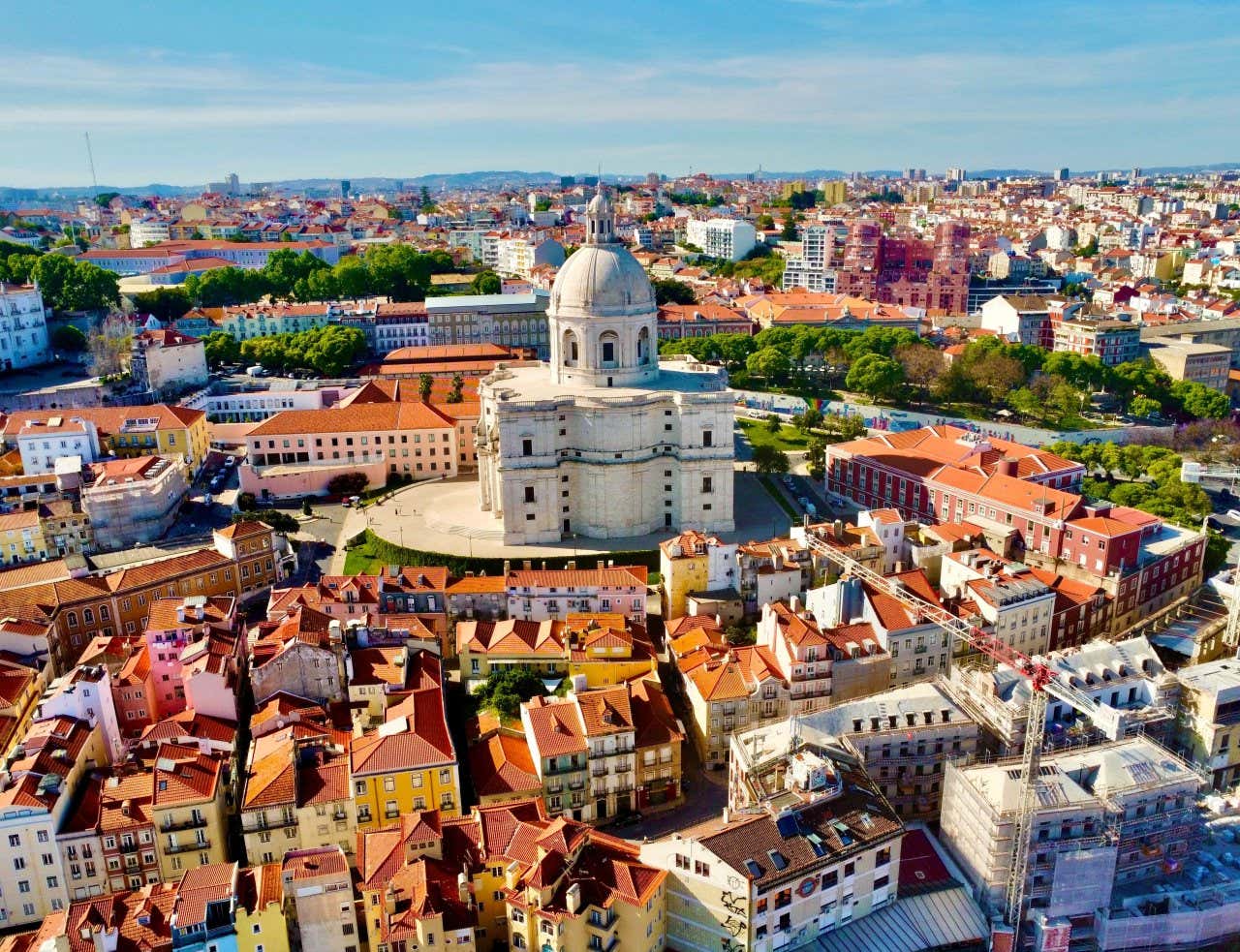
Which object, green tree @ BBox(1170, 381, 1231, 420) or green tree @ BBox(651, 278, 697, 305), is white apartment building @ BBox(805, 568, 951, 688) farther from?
green tree @ BBox(651, 278, 697, 305)

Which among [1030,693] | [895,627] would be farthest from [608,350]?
[1030,693]

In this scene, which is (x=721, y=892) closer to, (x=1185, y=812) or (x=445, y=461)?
(x=1185, y=812)

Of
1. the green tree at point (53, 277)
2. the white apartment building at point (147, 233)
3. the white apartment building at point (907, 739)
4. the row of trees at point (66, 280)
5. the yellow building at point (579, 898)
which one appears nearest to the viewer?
the yellow building at point (579, 898)

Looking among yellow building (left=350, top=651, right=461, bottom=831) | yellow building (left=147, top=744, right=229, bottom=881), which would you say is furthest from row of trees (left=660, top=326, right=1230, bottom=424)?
yellow building (left=147, top=744, right=229, bottom=881)

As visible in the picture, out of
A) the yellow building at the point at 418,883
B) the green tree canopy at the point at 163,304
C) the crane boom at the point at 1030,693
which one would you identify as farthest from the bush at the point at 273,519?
the green tree canopy at the point at 163,304

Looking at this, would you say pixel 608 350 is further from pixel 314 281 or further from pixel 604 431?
pixel 314 281

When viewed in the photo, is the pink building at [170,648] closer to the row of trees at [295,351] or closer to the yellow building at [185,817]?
the yellow building at [185,817]

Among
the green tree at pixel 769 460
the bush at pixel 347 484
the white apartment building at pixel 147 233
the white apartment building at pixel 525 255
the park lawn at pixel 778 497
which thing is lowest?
the park lawn at pixel 778 497

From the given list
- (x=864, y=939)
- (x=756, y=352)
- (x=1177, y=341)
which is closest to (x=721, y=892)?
(x=864, y=939)
